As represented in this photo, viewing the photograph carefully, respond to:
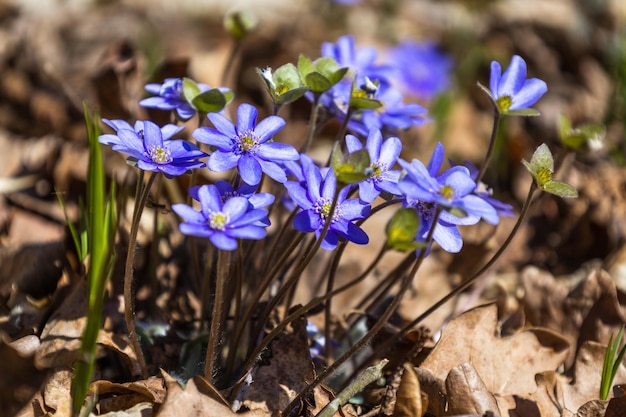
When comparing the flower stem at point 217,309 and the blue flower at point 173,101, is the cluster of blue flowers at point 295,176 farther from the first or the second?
the flower stem at point 217,309

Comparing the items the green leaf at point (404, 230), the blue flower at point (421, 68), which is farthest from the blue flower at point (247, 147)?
the blue flower at point (421, 68)

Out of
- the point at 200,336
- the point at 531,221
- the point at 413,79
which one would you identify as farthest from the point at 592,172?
the point at 200,336

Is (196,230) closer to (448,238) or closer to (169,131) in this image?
(169,131)

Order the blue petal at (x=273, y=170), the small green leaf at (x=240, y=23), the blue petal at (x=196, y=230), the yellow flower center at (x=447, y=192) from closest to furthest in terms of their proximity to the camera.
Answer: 1. the blue petal at (x=196, y=230)
2. the yellow flower center at (x=447, y=192)
3. the blue petal at (x=273, y=170)
4. the small green leaf at (x=240, y=23)

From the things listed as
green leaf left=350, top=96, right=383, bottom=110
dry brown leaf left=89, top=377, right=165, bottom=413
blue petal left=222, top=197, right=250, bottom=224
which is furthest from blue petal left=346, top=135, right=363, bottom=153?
dry brown leaf left=89, top=377, right=165, bottom=413

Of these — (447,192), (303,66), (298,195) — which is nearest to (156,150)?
(298,195)

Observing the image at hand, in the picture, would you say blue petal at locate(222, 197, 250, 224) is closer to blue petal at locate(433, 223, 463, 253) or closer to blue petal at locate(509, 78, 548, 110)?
blue petal at locate(433, 223, 463, 253)

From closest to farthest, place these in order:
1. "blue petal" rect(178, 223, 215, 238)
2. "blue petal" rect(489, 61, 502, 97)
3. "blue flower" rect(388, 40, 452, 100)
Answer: "blue petal" rect(178, 223, 215, 238) < "blue petal" rect(489, 61, 502, 97) < "blue flower" rect(388, 40, 452, 100)

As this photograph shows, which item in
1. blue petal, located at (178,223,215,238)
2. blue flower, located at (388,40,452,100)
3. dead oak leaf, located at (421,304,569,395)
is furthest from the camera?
blue flower, located at (388,40,452,100)
